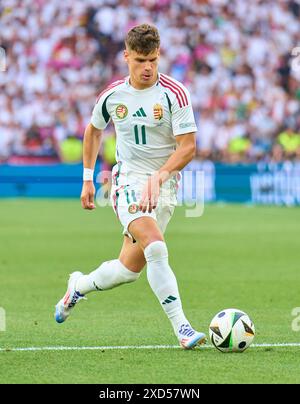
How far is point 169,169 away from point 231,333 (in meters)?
1.21

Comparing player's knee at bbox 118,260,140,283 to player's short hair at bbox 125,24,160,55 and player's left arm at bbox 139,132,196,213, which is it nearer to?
player's left arm at bbox 139,132,196,213

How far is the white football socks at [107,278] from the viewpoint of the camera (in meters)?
7.66

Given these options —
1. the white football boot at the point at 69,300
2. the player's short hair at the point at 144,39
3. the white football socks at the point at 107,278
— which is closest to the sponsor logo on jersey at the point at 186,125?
the player's short hair at the point at 144,39

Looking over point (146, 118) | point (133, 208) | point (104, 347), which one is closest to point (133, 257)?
point (133, 208)

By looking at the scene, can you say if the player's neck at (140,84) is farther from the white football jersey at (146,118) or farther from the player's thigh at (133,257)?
the player's thigh at (133,257)

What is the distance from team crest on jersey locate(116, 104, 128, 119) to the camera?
7.65 m

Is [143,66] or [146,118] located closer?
[143,66]

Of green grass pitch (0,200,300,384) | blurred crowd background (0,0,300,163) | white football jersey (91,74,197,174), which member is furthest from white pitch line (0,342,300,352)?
blurred crowd background (0,0,300,163)

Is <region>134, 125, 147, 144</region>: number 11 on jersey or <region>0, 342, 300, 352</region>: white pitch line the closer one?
<region>0, 342, 300, 352</region>: white pitch line

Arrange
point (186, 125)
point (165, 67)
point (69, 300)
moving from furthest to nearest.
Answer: point (165, 67)
point (69, 300)
point (186, 125)

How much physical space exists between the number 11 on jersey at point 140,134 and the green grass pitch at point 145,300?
1471 mm

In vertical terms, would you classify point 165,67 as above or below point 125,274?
above

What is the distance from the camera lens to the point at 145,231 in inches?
289

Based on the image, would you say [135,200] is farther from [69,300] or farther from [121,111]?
[69,300]
